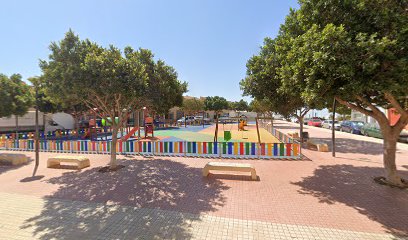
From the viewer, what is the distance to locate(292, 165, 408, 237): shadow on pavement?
551cm

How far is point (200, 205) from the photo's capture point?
6438 millimetres

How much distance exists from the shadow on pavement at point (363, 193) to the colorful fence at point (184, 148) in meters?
2.85

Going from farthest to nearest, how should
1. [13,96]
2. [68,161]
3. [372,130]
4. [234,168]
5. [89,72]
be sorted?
[372,130] → [13,96] → [68,161] → [234,168] → [89,72]

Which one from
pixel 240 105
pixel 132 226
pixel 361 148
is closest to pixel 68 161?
pixel 132 226

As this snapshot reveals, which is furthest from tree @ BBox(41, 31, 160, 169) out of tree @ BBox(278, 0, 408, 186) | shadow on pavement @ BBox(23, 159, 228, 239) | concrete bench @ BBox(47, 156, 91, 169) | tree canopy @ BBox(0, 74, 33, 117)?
tree @ BBox(278, 0, 408, 186)

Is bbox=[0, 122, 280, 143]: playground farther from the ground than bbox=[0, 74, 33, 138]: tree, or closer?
closer

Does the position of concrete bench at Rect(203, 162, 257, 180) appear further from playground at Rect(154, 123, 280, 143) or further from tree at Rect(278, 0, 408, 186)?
→ playground at Rect(154, 123, 280, 143)

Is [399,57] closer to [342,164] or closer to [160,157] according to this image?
[342,164]

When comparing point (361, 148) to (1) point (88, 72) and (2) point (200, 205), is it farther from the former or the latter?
(1) point (88, 72)

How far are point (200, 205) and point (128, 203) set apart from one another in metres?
2.38

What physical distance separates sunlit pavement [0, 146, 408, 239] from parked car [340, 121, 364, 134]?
767 inches

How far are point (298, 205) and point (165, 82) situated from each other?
26.6 ft

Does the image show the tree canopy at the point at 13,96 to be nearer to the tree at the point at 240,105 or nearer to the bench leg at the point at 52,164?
the bench leg at the point at 52,164

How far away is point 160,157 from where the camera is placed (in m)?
13.2
